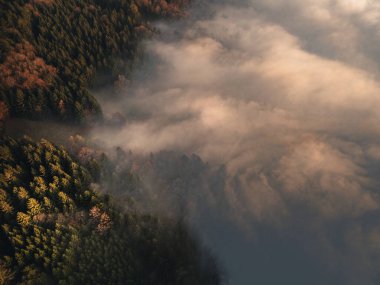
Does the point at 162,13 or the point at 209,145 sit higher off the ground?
the point at 162,13

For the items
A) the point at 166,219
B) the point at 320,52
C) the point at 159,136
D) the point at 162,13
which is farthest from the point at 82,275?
the point at 320,52

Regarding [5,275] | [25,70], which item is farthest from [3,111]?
[5,275]

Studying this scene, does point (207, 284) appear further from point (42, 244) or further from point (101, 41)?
point (101, 41)

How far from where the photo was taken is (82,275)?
48844 millimetres

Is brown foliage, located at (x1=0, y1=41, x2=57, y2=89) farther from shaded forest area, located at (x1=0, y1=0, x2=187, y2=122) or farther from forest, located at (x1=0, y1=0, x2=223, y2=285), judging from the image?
forest, located at (x1=0, y1=0, x2=223, y2=285)

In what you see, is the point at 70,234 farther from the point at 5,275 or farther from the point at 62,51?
the point at 62,51

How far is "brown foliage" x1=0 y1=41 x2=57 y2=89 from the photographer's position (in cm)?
6881

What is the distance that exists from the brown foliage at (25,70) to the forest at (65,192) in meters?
0.20

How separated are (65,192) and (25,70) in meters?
30.6

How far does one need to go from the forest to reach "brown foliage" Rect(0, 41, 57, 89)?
20 centimetres

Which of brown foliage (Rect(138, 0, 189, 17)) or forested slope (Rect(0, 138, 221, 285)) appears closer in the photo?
forested slope (Rect(0, 138, 221, 285))

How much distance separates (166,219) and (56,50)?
151 feet

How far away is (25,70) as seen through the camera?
71.3m

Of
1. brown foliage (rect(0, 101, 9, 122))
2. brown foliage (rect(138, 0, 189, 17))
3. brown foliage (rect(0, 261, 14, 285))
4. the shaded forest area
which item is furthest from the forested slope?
brown foliage (rect(138, 0, 189, 17))
